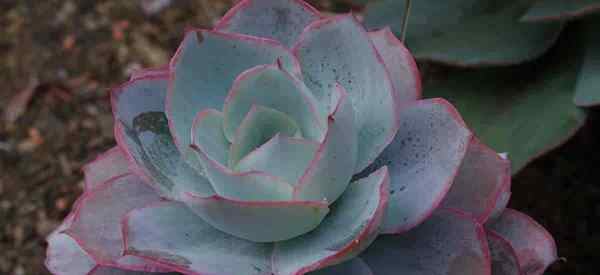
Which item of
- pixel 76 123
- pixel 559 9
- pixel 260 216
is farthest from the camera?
pixel 76 123

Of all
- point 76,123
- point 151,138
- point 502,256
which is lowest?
point 76,123

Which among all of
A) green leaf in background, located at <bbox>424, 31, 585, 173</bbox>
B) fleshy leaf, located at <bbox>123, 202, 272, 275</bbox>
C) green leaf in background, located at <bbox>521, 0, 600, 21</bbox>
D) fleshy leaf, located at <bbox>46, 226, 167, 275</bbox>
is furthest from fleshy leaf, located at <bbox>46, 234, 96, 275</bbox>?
green leaf in background, located at <bbox>521, 0, 600, 21</bbox>

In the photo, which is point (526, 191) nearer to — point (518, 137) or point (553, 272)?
point (553, 272)

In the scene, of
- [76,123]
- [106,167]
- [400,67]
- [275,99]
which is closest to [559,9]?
[400,67]

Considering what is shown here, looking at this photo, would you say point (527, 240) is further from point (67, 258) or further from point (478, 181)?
point (67, 258)

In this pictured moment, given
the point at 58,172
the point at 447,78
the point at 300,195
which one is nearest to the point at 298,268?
the point at 300,195

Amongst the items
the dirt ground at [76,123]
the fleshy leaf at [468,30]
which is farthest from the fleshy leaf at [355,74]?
the dirt ground at [76,123]

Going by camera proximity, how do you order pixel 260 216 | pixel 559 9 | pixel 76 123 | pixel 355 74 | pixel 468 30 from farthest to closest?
pixel 76 123 < pixel 468 30 < pixel 559 9 < pixel 355 74 < pixel 260 216
